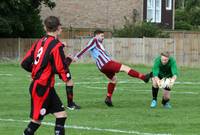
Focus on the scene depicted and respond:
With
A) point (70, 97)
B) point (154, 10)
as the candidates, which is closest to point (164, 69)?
point (70, 97)

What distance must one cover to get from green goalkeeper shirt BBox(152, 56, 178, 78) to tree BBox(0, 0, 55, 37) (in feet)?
101

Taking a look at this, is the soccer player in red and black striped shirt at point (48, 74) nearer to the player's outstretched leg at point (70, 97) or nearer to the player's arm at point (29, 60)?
the player's arm at point (29, 60)

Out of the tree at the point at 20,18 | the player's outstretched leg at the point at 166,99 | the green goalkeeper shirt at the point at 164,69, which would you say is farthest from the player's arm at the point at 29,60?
the tree at the point at 20,18

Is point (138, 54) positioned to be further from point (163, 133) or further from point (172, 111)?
point (163, 133)

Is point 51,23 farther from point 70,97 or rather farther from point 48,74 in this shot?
point 70,97

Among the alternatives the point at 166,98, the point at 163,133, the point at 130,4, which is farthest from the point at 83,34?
the point at 163,133

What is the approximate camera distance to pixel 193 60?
45.4 m

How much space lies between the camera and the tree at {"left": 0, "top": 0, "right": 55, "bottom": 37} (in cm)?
4644

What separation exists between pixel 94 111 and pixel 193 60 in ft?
101

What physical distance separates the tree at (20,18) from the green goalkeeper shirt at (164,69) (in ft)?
101

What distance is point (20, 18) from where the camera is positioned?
48469 millimetres

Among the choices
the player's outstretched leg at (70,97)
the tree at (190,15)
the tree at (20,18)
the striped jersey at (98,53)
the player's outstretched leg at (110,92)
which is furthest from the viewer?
the tree at (190,15)

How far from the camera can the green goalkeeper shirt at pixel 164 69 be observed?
51.8 ft

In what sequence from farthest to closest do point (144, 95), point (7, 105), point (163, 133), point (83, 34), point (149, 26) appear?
point (83, 34), point (149, 26), point (144, 95), point (7, 105), point (163, 133)
